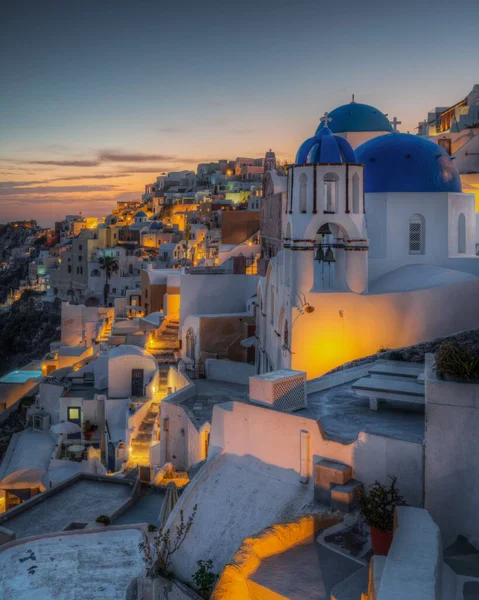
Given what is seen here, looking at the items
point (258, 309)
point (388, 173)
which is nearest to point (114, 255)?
point (258, 309)

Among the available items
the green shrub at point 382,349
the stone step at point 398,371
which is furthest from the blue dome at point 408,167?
the stone step at point 398,371

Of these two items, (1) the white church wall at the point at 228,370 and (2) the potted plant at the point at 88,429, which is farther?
Result: (2) the potted plant at the point at 88,429

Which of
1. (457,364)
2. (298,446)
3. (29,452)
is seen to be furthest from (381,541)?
(29,452)

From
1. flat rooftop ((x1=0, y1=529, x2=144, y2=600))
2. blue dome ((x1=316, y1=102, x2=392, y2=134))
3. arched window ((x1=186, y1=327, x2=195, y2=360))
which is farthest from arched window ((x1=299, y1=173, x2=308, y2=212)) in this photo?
arched window ((x1=186, y1=327, x2=195, y2=360))

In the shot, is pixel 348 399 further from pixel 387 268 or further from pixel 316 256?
pixel 387 268

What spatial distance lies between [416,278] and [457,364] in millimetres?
9885

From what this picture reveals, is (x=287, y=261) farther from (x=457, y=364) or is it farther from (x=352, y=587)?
(x=352, y=587)

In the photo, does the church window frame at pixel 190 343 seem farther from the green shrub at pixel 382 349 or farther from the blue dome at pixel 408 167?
the green shrub at pixel 382 349

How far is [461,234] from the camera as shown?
18.9 metres

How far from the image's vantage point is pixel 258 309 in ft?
76.1

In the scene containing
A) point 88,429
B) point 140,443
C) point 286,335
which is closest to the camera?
point 286,335

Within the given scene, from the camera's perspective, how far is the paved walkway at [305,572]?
6574 millimetres

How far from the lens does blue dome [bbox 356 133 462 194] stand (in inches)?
720

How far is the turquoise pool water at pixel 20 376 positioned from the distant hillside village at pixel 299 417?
2.79 m
